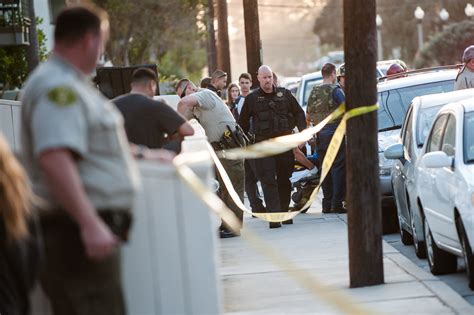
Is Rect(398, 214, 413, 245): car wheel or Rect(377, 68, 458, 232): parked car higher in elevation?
Rect(377, 68, 458, 232): parked car

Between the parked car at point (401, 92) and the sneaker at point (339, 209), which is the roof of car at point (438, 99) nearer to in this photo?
the parked car at point (401, 92)

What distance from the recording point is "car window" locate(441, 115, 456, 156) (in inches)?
468

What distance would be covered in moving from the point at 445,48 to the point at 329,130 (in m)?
61.6

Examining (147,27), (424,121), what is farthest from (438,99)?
(147,27)

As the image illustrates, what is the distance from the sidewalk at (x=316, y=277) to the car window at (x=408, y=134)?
40.0 inches

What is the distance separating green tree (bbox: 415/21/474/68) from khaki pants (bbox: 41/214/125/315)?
72.1m

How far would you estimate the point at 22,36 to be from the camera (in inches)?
1204

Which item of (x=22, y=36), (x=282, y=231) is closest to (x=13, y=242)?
(x=282, y=231)

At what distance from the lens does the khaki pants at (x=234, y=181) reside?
16.7 m

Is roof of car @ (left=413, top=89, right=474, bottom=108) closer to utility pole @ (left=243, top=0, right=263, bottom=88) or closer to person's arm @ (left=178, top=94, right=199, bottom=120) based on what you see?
person's arm @ (left=178, top=94, right=199, bottom=120)

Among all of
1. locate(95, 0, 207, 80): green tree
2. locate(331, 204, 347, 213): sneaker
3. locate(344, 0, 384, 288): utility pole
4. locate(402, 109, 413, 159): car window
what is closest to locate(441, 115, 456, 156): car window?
locate(344, 0, 384, 288): utility pole

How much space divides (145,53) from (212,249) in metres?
62.0

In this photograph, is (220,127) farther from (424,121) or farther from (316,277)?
(316,277)

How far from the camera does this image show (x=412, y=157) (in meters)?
14.0
